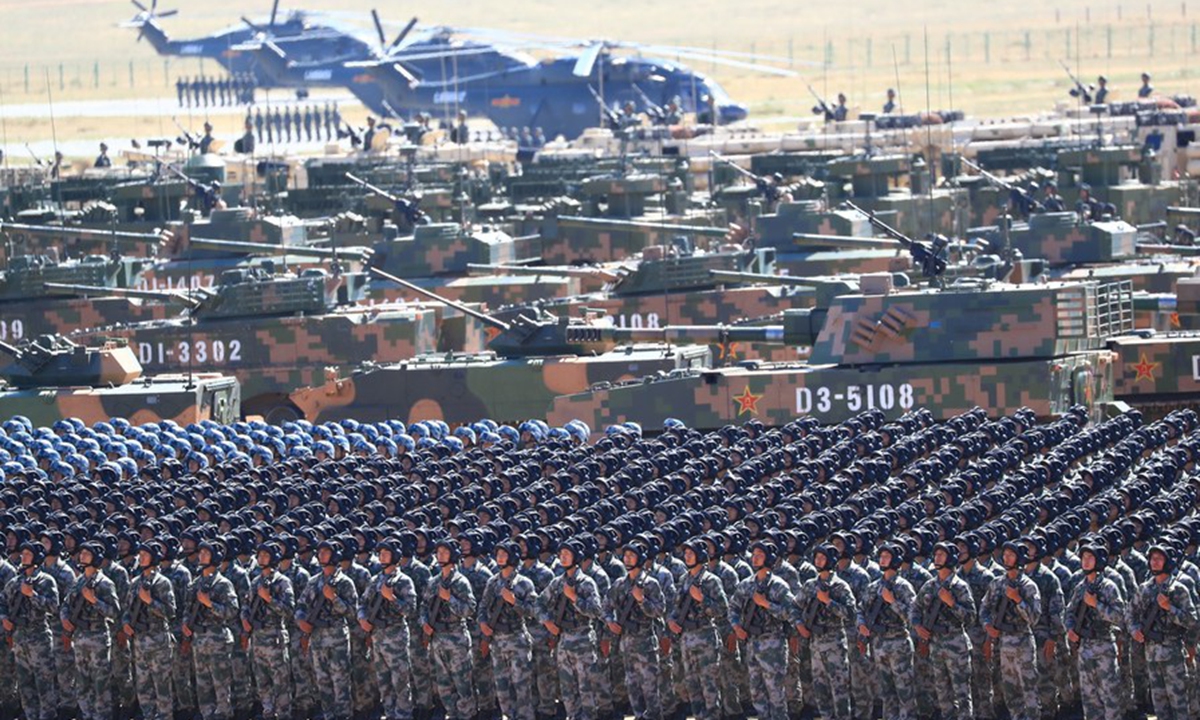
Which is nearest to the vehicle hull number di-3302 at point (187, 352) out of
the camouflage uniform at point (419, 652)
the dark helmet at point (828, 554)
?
the camouflage uniform at point (419, 652)

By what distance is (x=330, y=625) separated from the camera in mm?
21625

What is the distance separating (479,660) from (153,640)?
261cm

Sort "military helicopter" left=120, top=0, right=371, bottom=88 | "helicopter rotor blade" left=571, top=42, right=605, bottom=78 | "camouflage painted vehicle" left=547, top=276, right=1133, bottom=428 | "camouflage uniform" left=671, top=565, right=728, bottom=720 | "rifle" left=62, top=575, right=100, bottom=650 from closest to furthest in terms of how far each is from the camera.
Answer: "camouflage uniform" left=671, top=565, right=728, bottom=720, "rifle" left=62, top=575, right=100, bottom=650, "camouflage painted vehicle" left=547, top=276, right=1133, bottom=428, "helicopter rotor blade" left=571, top=42, right=605, bottom=78, "military helicopter" left=120, top=0, right=371, bottom=88

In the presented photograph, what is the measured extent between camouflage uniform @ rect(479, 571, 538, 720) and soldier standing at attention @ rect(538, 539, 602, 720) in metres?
0.16

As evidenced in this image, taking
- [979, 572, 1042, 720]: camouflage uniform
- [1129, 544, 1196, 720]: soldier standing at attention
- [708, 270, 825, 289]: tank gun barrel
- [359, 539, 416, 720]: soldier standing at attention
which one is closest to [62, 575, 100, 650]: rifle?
[359, 539, 416, 720]: soldier standing at attention

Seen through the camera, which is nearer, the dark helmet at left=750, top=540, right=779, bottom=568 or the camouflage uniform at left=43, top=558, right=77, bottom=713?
the dark helmet at left=750, top=540, right=779, bottom=568

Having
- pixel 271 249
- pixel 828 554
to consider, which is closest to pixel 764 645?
pixel 828 554

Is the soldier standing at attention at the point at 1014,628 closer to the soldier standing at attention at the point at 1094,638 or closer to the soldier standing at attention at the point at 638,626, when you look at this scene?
the soldier standing at attention at the point at 1094,638

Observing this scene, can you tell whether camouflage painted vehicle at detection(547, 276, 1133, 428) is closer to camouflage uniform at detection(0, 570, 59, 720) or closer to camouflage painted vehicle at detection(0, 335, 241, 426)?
camouflage painted vehicle at detection(0, 335, 241, 426)

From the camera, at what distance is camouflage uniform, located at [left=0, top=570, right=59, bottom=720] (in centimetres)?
2227

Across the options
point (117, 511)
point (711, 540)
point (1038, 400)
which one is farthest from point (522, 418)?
point (711, 540)

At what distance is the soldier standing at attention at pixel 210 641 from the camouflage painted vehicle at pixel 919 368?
1065 cm

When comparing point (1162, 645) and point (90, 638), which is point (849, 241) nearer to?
point (90, 638)

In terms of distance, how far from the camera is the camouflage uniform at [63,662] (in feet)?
73.1
